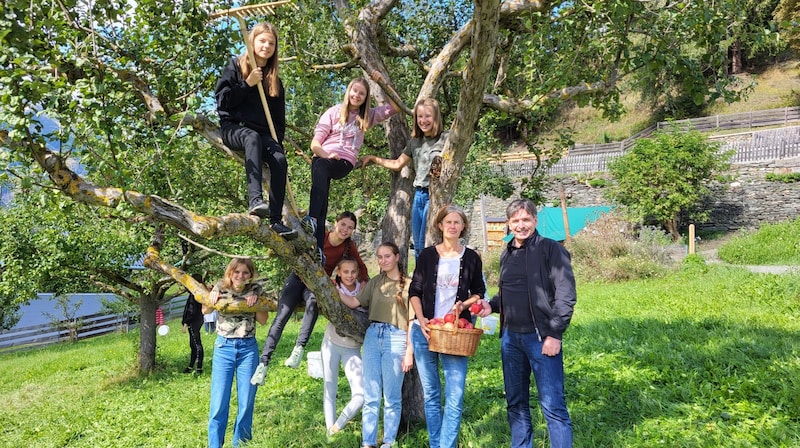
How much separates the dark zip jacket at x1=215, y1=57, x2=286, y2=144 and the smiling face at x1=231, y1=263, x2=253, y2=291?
119 cm

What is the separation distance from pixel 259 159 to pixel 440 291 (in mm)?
1493

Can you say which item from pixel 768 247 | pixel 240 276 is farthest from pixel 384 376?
pixel 768 247

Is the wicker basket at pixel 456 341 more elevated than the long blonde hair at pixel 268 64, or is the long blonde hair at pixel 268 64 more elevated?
the long blonde hair at pixel 268 64

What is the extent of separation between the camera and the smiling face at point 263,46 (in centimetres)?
346

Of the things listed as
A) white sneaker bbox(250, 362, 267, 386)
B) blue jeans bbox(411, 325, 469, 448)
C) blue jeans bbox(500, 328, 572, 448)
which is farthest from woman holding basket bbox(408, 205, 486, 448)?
white sneaker bbox(250, 362, 267, 386)

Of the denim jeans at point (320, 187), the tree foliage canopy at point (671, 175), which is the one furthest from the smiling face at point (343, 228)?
the tree foliage canopy at point (671, 175)

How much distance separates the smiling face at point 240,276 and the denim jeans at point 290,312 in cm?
33

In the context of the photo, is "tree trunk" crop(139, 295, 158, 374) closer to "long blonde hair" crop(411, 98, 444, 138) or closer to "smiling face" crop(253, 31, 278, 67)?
"long blonde hair" crop(411, 98, 444, 138)

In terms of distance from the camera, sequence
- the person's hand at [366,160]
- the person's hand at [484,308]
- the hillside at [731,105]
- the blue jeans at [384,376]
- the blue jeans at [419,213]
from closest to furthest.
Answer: the person's hand at [484,308], the blue jeans at [384,376], the blue jeans at [419,213], the person's hand at [366,160], the hillside at [731,105]

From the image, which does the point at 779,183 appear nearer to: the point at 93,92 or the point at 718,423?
the point at 718,423

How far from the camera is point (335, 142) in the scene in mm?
4125

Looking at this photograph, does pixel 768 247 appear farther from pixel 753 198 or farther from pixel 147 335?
pixel 147 335

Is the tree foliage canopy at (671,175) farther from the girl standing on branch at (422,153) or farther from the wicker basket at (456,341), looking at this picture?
the wicker basket at (456,341)

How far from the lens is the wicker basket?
327cm
